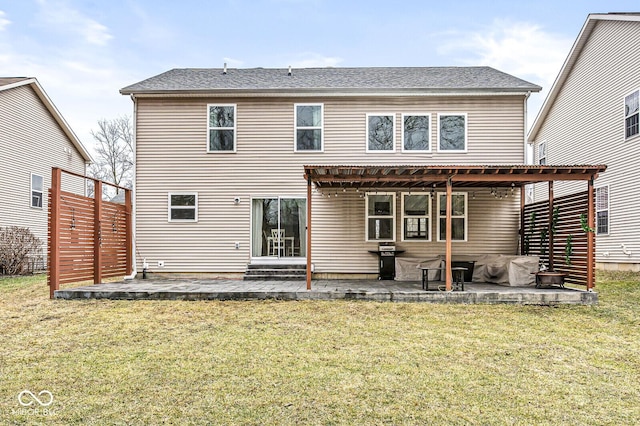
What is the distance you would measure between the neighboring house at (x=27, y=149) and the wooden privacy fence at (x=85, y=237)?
620cm

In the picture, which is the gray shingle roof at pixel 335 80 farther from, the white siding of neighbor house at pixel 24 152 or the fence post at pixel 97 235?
the white siding of neighbor house at pixel 24 152

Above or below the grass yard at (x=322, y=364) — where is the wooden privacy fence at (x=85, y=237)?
above

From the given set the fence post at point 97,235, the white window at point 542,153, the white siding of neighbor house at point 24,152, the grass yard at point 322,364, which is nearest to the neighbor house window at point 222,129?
the fence post at point 97,235

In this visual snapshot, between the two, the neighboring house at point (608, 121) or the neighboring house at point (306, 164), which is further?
the neighboring house at point (608, 121)

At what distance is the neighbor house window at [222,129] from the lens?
1162cm

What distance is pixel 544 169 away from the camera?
8.52 m

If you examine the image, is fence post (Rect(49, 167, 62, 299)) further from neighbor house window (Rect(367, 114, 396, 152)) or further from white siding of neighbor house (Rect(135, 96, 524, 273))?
neighbor house window (Rect(367, 114, 396, 152))

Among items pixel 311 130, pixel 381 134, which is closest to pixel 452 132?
pixel 381 134

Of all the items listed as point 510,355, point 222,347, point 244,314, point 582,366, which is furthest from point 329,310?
point 582,366

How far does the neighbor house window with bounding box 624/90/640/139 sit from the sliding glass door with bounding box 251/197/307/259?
9286mm

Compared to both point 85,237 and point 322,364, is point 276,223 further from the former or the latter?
point 322,364

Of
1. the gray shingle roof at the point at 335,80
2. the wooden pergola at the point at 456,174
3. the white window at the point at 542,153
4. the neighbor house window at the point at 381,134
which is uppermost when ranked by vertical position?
the gray shingle roof at the point at 335,80

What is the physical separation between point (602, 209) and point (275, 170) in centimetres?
1014

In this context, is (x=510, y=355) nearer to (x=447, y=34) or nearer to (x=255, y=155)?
(x=255, y=155)
